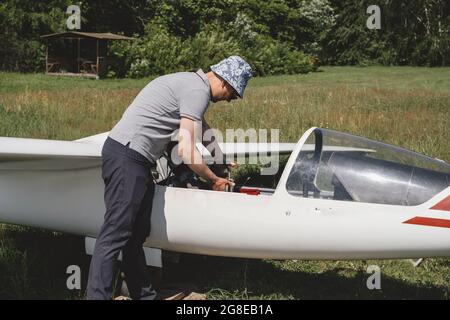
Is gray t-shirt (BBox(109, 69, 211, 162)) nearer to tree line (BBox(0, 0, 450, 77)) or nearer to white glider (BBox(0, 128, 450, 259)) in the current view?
white glider (BBox(0, 128, 450, 259))

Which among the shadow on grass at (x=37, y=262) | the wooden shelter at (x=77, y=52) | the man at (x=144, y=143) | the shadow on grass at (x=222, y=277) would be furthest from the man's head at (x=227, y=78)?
the wooden shelter at (x=77, y=52)

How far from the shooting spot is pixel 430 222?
3.61 metres

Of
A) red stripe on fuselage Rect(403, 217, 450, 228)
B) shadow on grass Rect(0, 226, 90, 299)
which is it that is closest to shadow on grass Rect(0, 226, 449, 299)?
shadow on grass Rect(0, 226, 90, 299)

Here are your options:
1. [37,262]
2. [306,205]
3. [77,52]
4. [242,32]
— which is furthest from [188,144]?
[77,52]

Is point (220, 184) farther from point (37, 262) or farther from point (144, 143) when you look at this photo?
point (37, 262)

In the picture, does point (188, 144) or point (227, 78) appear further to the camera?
point (227, 78)

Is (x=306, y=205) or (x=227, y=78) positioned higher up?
(x=227, y=78)

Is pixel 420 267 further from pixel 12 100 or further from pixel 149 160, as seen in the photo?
pixel 12 100

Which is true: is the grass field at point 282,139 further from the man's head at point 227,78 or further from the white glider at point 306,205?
the man's head at point 227,78

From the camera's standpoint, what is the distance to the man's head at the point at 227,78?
3.69 metres

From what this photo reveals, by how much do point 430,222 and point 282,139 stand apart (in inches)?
210

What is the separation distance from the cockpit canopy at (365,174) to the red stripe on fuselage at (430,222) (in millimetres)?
109

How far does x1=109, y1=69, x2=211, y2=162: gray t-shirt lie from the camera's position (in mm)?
3627

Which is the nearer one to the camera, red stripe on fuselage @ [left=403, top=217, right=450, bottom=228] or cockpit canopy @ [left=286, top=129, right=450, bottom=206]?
red stripe on fuselage @ [left=403, top=217, right=450, bottom=228]
